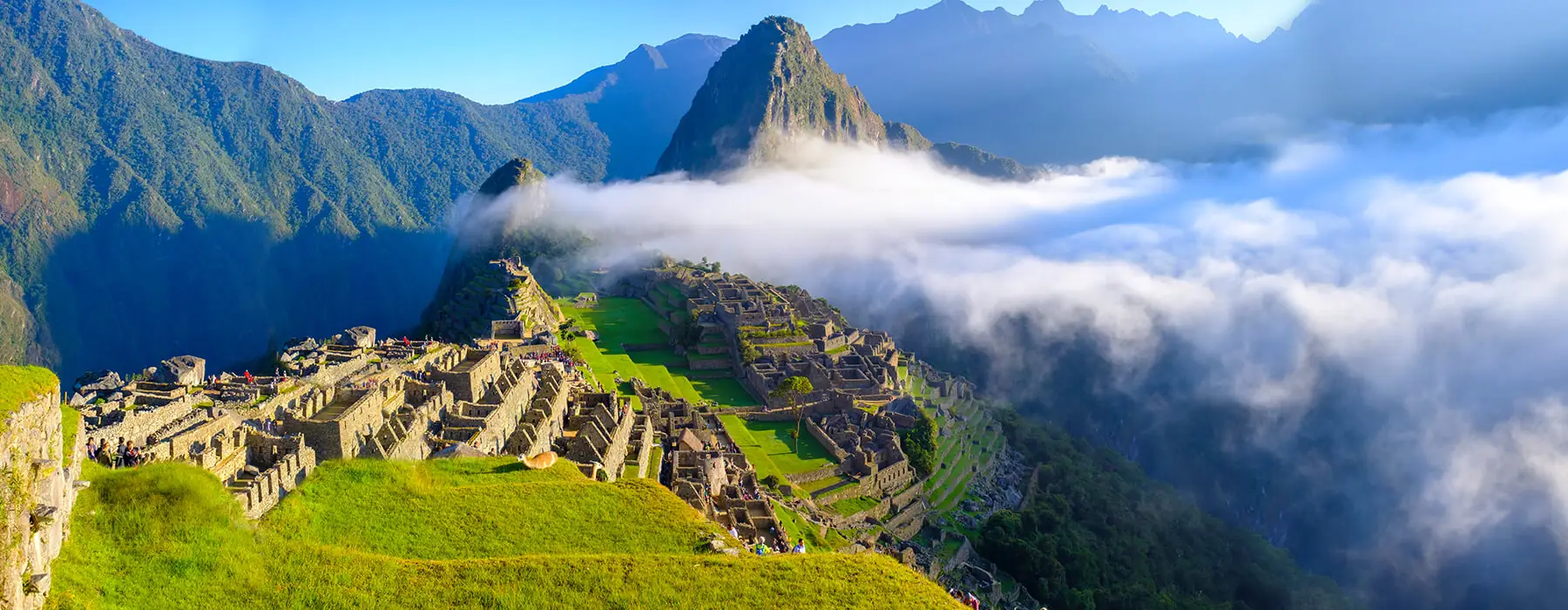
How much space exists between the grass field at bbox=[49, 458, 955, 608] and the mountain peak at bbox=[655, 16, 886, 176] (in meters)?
165

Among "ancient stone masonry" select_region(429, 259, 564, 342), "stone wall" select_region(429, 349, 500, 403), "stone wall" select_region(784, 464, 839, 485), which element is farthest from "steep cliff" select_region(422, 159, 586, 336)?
"stone wall" select_region(784, 464, 839, 485)

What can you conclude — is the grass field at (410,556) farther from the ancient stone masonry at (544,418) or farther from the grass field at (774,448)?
the grass field at (774,448)

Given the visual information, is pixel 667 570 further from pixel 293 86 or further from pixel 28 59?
pixel 293 86

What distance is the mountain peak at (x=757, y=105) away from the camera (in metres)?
180

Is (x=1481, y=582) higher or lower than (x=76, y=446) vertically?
lower

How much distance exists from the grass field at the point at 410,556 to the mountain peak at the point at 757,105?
165313 mm

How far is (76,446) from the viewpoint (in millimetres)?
14492

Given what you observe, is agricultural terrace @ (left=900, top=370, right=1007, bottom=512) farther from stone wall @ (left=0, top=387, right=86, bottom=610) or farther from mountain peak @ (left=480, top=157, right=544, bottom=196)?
mountain peak @ (left=480, top=157, right=544, bottom=196)

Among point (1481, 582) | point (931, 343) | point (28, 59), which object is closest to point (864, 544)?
point (1481, 582)

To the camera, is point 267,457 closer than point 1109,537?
Yes

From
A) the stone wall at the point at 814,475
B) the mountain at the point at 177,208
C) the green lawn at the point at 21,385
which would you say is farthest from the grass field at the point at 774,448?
the mountain at the point at 177,208

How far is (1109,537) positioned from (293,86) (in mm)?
143868

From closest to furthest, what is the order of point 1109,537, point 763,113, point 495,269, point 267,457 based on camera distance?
point 267,457 → point 1109,537 → point 495,269 → point 763,113

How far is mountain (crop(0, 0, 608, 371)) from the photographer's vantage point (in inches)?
3465
